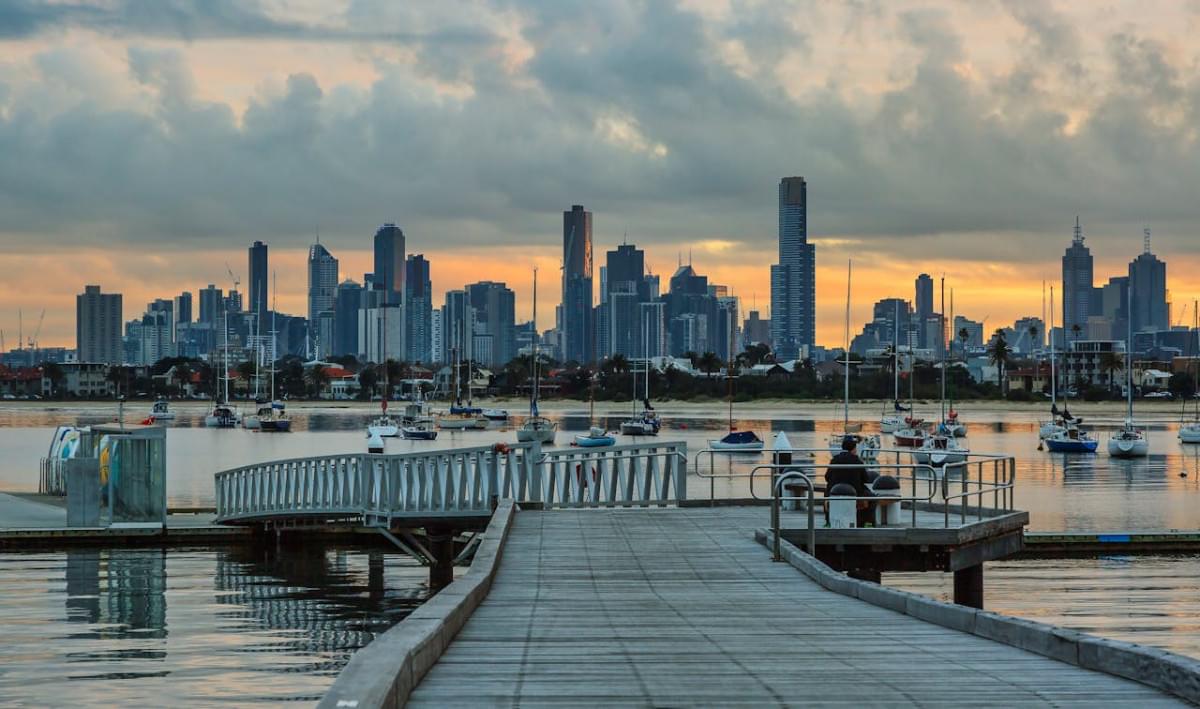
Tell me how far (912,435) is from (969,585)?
10239 cm

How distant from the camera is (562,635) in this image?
524 inches

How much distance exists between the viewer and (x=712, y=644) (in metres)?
13.1

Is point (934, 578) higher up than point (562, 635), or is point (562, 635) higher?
point (562, 635)

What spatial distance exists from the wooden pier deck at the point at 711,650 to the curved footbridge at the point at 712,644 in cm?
2

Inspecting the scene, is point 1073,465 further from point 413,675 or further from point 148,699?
point 413,675

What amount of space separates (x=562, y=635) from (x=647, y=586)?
4235 millimetres

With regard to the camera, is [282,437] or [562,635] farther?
[282,437]

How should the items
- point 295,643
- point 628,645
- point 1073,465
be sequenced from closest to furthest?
point 628,645 < point 295,643 < point 1073,465

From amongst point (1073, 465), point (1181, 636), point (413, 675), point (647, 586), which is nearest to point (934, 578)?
point (1181, 636)

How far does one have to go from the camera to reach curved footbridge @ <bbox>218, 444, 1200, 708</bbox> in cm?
1030

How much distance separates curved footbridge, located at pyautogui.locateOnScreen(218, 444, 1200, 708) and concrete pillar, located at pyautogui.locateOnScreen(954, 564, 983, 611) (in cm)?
257

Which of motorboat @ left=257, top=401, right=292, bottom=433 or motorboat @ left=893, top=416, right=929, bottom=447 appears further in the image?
motorboat @ left=257, top=401, right=292, bottom=433

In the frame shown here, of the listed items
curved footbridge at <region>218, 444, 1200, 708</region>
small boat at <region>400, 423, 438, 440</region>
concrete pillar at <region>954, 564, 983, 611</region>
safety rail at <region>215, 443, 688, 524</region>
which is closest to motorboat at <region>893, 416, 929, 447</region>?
small boat at <region>400, 423, 438, 440</region>

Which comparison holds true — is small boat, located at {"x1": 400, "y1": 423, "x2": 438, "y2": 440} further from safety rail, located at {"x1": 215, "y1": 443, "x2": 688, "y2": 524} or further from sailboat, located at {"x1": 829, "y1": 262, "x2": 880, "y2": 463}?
safety rail, located at {"x1": 215, "y1": 443, "x2": 688, "y2": 524}
